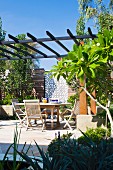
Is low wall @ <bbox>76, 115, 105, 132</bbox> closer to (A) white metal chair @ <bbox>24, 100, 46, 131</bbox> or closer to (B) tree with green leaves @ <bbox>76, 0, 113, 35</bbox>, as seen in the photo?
(A) white metal chair @ <bbox>24, 100, 46, 131</bbox>

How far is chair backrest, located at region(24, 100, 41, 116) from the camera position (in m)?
7.78

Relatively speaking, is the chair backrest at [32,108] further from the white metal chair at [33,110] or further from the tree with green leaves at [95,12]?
the tree with green leaves at [95,12]

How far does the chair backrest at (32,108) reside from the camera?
778 centimetres

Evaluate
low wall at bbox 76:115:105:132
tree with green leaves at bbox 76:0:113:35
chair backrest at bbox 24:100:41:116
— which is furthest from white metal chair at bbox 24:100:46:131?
tree with green leaves at bbox 76:0:113:35

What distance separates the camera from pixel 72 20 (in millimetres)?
15445

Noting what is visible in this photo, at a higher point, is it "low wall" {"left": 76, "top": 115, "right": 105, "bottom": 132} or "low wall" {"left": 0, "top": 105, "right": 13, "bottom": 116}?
"low wall" {"left": 0, "top": 105, "right": 13, "bottom": 116}

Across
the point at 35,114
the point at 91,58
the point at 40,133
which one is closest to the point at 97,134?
the point at 91,58

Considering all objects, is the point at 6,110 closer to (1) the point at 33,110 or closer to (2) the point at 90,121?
(1) the point at 33,110

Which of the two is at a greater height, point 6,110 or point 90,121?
point 6,110

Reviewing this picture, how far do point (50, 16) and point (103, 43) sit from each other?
35.1ft

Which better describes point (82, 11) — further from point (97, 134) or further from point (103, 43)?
point (103, 43)

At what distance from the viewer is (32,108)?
7855 millimetres

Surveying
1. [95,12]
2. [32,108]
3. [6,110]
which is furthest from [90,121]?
[95,12]

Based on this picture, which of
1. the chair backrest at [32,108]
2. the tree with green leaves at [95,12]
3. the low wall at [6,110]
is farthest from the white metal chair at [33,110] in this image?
the tree with green leaves at [95,12]
